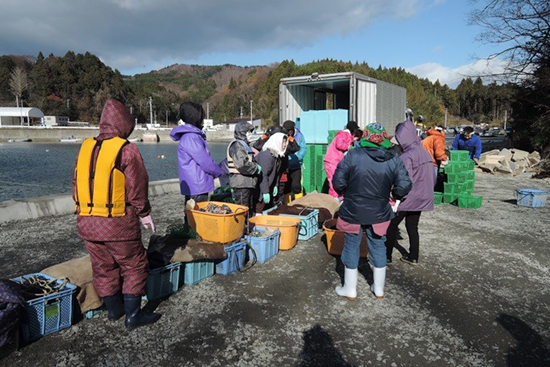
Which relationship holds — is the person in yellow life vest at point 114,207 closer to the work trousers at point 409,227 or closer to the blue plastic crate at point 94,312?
the blue plastic crate at point 94,312

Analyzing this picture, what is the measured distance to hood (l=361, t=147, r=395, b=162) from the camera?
11.7 feet

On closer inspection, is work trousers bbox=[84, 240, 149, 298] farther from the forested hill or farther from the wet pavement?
the forested hill

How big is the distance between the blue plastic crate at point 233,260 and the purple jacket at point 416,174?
195 cm

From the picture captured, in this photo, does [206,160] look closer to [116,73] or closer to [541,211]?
[541,211]

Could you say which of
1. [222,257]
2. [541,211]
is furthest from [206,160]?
[541,211]

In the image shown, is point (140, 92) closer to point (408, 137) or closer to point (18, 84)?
point (18, 84)

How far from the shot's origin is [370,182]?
355 centimetres

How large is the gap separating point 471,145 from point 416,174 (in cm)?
651

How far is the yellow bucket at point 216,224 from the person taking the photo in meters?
4.18

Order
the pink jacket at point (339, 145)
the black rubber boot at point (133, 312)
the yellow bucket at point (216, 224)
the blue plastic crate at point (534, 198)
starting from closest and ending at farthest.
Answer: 1. the black rubber boot at point (133, 312)
2. the yellow bucket at point (216, 224)
3. the pink jacket at point (339, 145)
4. the blue plastic crate at point (534, 198)

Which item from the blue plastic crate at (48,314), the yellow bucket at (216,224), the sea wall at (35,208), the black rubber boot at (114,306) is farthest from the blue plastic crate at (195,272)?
the sea wall at (35,208)

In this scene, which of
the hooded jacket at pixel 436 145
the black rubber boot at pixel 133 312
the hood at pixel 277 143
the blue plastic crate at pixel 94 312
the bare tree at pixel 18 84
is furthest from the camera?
the bare tree at pixel 18 84

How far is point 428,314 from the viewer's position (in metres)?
3.54

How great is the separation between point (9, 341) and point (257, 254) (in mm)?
2653
